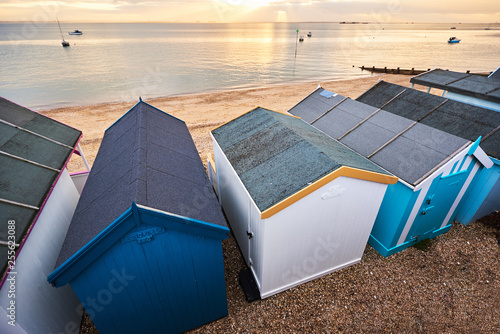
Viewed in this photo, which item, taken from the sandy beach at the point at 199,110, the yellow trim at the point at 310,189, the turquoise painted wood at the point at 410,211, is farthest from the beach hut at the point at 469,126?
the sandy beach at the point at 199,110

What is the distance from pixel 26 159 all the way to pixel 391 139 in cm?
1048

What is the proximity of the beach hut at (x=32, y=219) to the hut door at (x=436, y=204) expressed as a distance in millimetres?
9848

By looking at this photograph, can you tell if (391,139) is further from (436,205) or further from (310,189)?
(310,189)

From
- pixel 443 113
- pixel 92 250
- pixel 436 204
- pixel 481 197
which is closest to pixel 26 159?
pixel 92 250

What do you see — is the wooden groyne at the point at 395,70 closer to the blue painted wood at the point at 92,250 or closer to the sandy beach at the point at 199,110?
the sandy beach at the point at 199,110

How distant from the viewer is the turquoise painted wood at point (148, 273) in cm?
423

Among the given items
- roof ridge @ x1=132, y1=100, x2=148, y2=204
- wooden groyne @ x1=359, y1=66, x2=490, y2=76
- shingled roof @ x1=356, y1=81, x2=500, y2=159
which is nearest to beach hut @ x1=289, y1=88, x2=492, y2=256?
shingled roof @ x1=356, y1=81, x2=500, y2=159

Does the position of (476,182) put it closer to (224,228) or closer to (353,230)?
(353,230)

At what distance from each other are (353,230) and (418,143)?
346cm

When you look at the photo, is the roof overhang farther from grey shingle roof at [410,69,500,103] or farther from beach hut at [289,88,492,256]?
grey shingle roof at [410,69,500,103]

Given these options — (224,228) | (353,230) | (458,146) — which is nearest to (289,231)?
(224,228)

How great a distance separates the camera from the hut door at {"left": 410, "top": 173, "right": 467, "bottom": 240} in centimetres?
728

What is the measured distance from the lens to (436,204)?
7.75 meters

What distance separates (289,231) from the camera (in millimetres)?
5863
